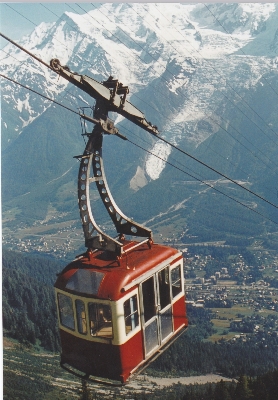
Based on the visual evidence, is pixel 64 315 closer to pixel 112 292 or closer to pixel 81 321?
pixel 81 321

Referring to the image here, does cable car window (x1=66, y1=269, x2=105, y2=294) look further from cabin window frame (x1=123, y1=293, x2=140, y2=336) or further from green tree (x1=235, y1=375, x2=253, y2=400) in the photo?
green tree (x1=235, y1=375, x2=253, y2=400)

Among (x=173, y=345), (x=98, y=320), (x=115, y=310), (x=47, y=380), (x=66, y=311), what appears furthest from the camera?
(x=173, y=345)

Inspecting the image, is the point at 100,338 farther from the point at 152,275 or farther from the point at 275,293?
the point at 275,293

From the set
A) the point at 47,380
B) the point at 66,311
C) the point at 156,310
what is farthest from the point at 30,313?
the point at 156,310

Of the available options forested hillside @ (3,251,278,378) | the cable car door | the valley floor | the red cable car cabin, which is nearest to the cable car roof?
the red cable car cabin

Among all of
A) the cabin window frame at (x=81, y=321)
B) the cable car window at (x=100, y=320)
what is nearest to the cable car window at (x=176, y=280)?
the cable car window at (x=100, y=320)

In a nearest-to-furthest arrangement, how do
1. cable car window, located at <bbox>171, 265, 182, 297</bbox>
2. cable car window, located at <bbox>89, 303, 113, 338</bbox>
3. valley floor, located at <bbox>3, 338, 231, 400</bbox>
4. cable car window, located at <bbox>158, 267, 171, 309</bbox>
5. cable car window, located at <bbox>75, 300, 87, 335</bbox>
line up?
1. cable car window, located at <bbox>89, 303, 113, 338</bbox>
2. cable car window, located at <bbox>75, 300, 87, 335</bbox>
3. cable car window, located at <bbox>158, 267, 171, 309</bbox>
4. cable car window, located at <bbox>171, 265, 182, 297</bbox>
5. valley floor, located at <bbox>3, 338, 231, 400</bbox>

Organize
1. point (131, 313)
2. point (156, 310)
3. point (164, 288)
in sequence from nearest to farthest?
point (131, 313) → point (156, 310) → point (164, 288)
